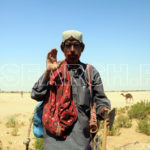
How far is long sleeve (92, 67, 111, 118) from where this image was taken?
2312 millimetres

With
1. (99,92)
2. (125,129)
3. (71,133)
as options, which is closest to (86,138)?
(71,133)

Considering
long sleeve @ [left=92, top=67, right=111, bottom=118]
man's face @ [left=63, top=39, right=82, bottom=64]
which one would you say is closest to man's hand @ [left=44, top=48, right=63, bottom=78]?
man's face @ [left=63, top=39, right=82, bottom=64]

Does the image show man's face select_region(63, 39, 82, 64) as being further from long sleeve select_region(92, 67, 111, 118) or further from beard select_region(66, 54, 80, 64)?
long sleeve select_region(92, 67, 111, 118)

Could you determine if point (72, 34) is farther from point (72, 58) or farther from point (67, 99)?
point (67, 99)

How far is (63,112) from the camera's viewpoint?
2.12 metres

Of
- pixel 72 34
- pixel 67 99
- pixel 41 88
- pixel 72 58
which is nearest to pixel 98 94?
pixel 67 99

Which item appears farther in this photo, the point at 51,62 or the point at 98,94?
the point at 98,94

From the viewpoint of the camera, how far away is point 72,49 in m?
2.33

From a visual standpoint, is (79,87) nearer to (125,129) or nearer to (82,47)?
(82,47)

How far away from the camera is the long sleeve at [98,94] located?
2312mm

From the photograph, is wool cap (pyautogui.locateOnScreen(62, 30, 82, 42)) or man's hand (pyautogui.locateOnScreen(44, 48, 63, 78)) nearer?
man's hand (pyautogui.locateOnScreen(44, 48, 63, 78))

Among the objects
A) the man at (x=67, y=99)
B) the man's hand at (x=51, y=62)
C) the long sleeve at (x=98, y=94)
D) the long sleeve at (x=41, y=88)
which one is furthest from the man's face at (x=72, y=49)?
the long sleeve at (x=41, y=88)

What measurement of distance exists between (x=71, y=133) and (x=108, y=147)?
173 inches

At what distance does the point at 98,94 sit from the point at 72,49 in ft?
2.18
